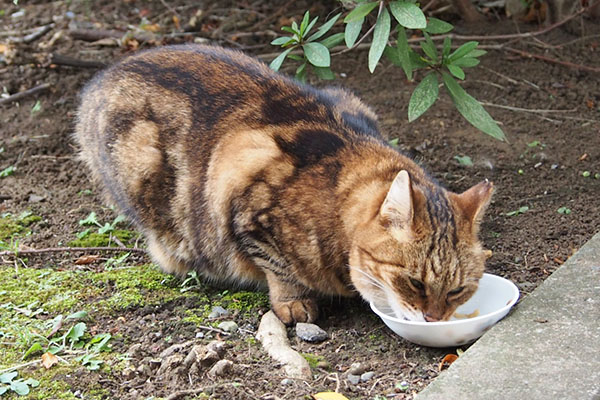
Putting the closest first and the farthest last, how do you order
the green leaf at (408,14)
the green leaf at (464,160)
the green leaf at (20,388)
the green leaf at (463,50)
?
1. the green leaf at (20,388)
2. the green leaf at (408,14)
3. the green leaf at (463,50)
4. the green leaf at (464,160)

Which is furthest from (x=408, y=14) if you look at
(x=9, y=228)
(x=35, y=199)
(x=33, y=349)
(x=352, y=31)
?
(x=35, y=199)

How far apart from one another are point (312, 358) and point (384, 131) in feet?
6.83

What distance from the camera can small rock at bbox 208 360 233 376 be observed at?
3076 millimetres

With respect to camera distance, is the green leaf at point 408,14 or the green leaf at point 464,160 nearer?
the green leaf at point 408,14

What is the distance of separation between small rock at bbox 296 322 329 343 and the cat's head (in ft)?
1.10

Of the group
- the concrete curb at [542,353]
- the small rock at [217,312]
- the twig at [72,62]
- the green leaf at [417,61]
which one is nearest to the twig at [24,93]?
the twig at [72,62]

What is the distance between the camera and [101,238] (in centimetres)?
466

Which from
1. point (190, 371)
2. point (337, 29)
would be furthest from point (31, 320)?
point (337, 29)

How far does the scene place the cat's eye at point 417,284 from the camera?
3322 millimetres

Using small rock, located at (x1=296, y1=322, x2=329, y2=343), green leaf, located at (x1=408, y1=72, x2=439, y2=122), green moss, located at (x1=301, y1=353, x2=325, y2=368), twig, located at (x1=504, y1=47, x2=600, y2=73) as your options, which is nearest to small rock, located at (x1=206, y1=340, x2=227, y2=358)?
green moss, located at (x1=301, y1=353, x2=325, y2=368)

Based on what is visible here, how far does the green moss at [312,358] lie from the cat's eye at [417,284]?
0.49 m

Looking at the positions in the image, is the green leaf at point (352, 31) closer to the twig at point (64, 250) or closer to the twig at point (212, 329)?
the twig at point (212, 329)

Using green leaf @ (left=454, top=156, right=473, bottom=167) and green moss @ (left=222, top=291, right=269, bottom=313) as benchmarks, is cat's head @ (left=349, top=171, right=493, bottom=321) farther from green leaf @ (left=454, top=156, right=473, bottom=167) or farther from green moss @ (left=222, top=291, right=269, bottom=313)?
green leaf @ (left=454, top=156, right=473, bottom=167)

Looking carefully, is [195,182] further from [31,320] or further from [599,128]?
[599,128]
